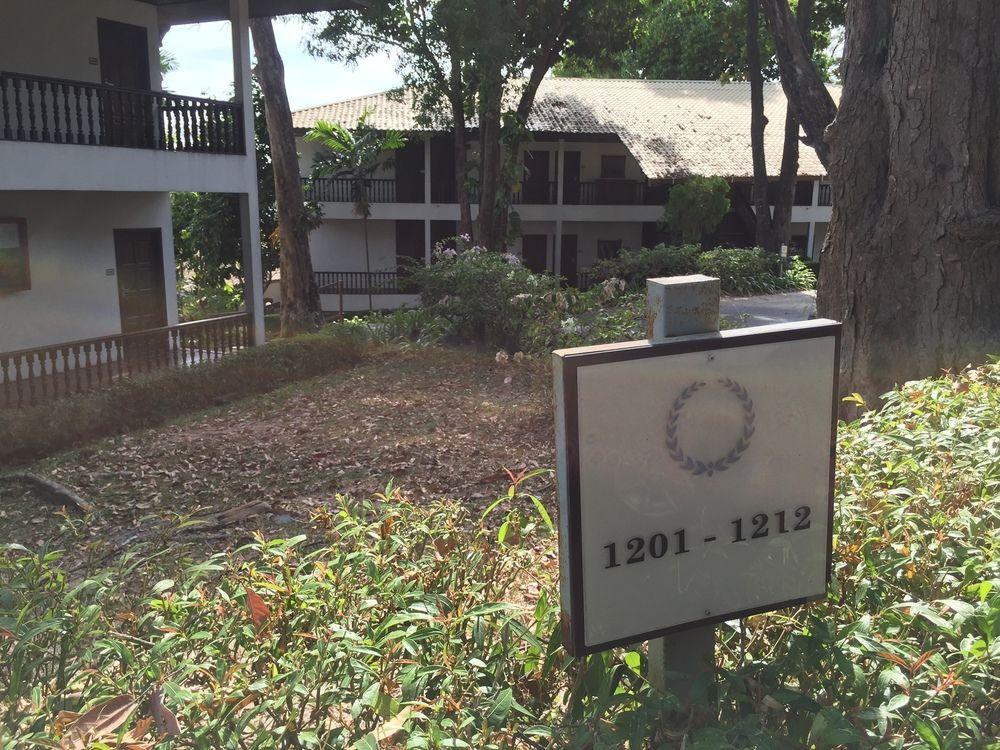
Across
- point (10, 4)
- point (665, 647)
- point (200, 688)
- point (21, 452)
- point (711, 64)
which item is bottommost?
point (21, 452)

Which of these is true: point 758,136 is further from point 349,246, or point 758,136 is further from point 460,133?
point 349,246

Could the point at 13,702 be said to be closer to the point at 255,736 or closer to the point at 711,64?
the point at 255,736

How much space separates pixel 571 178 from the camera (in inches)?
1158

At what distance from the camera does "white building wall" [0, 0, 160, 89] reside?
11914mm

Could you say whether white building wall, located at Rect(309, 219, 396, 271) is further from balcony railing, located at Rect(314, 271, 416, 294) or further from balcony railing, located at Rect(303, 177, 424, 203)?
balcony railing, located at Rect(303, 177, 424, 203)

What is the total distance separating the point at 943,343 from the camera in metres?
6.05

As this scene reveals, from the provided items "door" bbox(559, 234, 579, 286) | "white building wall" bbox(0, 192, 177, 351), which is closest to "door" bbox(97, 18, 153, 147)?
"white building wall" bbox(0, 192, 177, 351)

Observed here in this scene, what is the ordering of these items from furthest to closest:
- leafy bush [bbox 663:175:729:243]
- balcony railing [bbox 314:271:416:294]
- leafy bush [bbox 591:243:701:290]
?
balcony railing [bbox 314:271:416:294]
leafy bush [bbox 663:175:729:243]
leafy bush [bbox 591:243:701:290]

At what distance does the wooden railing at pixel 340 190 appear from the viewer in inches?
1037

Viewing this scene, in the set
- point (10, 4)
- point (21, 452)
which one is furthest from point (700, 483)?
point (10, 4)

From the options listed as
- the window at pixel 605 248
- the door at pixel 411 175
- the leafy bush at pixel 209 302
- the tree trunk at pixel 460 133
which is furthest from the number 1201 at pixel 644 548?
the window at pixel 605 248

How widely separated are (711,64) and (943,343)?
3563 cm

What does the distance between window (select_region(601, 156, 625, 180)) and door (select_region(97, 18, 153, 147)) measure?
18.4 metres

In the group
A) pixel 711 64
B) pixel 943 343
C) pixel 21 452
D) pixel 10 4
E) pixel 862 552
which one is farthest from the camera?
pixel 711 64
